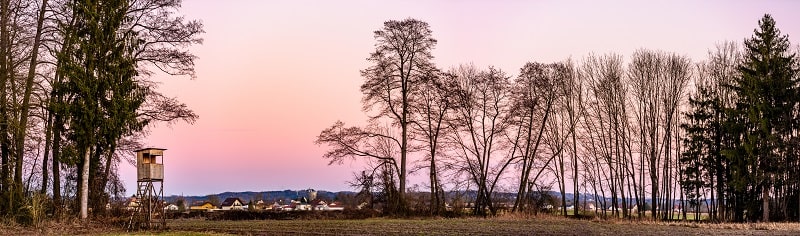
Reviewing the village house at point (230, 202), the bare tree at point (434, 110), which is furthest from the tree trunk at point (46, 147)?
the village house at point (230, 202)

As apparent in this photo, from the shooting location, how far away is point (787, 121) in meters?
41.9

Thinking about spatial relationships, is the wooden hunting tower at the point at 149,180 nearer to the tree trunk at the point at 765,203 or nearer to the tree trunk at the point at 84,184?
the tree trunk at the point at 84,184

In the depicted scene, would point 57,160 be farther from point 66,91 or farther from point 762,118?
point 762,118

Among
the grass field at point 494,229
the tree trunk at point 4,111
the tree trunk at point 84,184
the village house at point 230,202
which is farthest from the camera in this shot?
the village house at point 230,202

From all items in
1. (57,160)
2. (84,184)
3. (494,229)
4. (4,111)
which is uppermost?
(4,111)

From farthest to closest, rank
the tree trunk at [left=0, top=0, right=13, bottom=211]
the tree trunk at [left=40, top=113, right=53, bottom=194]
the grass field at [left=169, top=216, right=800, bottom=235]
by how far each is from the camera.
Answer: the tree trunk at [left=40, top=113, right=53, bottom=194] < the grass field at [left=169, top=216, right=800, bottom=235] < the tree trunk at [left=0, top=0, right=13, bottom=211]

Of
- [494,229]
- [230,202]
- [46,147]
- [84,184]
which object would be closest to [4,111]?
[46,147]

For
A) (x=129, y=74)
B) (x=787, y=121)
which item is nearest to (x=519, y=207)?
(x=787, y=121)

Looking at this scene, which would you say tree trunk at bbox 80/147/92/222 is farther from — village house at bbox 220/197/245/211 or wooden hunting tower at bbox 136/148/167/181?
village house at bbox 220/197/245/211

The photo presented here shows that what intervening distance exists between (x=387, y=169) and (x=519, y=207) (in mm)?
8803

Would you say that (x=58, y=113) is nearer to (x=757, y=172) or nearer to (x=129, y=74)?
(x=129, y=74)

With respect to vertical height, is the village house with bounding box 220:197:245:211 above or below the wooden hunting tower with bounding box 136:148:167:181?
below

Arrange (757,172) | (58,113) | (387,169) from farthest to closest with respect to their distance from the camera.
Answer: (387,169), (757,172), (58,113)

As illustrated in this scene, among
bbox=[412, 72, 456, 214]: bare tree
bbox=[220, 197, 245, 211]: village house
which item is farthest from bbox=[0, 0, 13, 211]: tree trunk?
bbox=[220, 197, 245, 211]: village house
